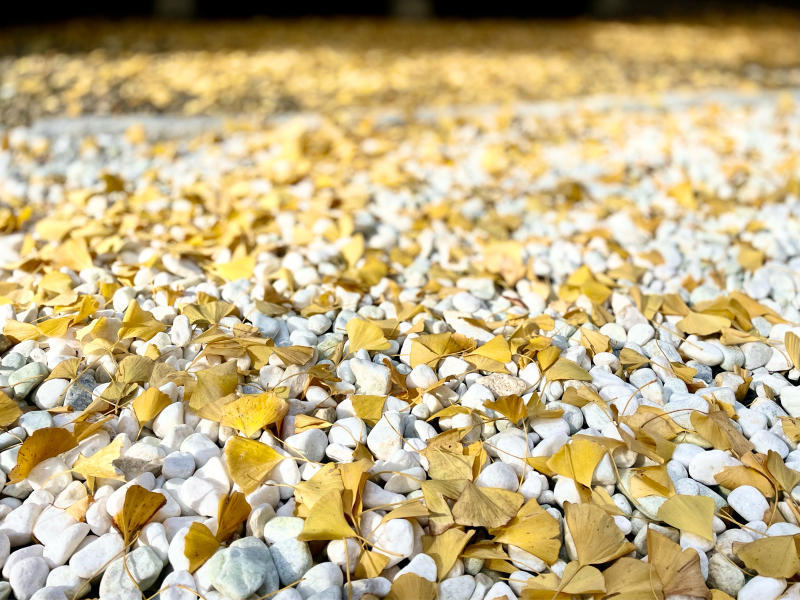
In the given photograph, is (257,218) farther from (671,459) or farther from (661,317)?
(671,459)

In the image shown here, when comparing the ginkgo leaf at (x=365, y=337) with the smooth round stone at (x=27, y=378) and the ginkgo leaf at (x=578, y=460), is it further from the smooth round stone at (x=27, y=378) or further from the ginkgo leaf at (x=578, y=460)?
the smooth round stone at (x=27, y=378)

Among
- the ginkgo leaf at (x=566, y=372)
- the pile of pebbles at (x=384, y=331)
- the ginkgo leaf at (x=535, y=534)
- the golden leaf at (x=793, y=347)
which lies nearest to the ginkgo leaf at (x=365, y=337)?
the pile of pebbles at (x=384, y=331)

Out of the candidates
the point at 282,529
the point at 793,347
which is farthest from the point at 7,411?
the point at 793,347

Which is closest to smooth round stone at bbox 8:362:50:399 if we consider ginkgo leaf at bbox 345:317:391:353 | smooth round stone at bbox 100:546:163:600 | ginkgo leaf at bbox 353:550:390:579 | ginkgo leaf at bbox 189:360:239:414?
ginkgo leaf at bbox 189:360:239:414

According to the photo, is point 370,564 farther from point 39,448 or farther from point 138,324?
point 138,324

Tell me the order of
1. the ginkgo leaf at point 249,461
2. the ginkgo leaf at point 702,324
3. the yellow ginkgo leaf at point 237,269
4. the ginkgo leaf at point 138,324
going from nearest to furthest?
the ginkgo leaf at point 249,461, the ginkgo leaf at point 138,324, the ginkgo leaf at point 702,324, the yellow ginkgo leaf at point 237,269

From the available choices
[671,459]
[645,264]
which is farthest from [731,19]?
[671,459]

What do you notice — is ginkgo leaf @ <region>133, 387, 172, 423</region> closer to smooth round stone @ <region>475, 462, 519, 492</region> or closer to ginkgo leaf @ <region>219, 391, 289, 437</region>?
ginkgo leaf @ <region>219, 391, 289, 437</region>
